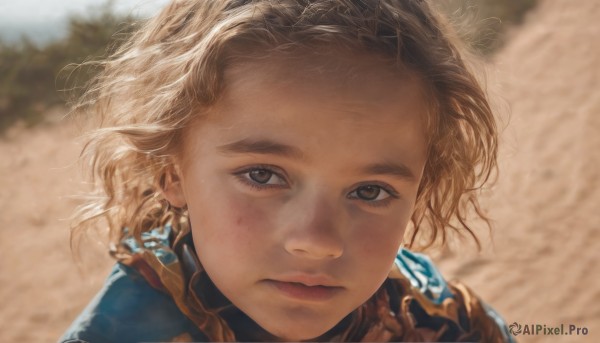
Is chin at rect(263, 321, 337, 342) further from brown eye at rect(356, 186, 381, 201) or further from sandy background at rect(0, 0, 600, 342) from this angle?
sandy background at rect(0, 0, 600, 342)

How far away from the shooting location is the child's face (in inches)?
51.2

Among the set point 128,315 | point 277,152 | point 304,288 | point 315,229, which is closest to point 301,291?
point 304,288

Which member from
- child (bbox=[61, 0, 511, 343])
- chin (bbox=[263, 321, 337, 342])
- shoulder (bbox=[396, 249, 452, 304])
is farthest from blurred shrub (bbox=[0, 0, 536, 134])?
chin (bbox=[263, 321, 337, 342])

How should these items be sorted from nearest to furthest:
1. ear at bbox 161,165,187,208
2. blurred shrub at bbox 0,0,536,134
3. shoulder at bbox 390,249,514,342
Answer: ear at bbox 161,165,187,208 < shoulder at bbox 390,249,514,342 < blurred shrub at bbox 0,0,536,134

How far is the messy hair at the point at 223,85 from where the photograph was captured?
4.50 ft

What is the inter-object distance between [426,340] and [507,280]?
1.24 m

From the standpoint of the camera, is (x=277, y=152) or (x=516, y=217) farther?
(x=516, y=217)

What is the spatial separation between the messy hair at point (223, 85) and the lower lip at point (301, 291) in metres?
0.34

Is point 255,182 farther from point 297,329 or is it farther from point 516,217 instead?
point 516,217

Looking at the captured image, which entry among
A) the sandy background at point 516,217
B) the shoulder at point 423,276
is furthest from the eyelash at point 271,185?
the sandy background at point 516,217

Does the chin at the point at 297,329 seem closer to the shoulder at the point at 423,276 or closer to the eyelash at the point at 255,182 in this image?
the eyelash at the point at 255,182

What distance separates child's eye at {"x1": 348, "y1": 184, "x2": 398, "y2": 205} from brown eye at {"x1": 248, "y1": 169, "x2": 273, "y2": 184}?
0.46 ft

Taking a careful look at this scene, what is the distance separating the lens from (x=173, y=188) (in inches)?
61.0

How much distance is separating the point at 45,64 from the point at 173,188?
3277 millimetres
